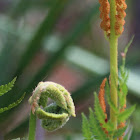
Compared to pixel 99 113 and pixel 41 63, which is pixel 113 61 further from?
pixel 41 63

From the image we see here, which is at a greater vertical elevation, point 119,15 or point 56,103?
point 119,15

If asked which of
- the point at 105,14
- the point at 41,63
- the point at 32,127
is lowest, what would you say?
the point at 41,63

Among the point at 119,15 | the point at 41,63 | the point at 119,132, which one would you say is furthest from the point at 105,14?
the point at 41,63

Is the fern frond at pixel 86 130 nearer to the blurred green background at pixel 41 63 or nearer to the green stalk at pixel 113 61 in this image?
the green stalk at pixel 113 61

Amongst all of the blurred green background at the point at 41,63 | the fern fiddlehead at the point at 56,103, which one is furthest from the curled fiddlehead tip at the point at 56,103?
the blurred green background at the point at 41,63

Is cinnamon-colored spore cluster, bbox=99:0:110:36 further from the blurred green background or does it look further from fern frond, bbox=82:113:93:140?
the blurred green background

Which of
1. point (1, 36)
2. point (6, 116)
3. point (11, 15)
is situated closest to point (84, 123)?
point (6, 116)

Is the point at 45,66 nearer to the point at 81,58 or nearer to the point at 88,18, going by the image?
the point at 88,18

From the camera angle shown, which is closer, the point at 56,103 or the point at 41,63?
the point at 56,103

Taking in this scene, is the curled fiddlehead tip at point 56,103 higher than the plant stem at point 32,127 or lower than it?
higher
